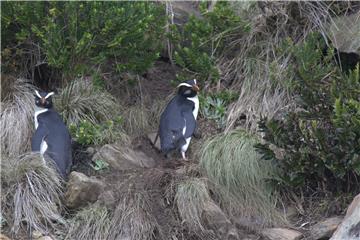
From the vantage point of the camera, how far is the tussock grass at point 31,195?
626cm

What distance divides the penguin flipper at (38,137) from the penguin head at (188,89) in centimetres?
137

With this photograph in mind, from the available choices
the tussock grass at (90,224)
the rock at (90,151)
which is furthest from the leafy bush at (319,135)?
the rock at (90,151)

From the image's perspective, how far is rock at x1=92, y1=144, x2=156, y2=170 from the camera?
6.97m

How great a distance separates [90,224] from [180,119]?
4.74 feet

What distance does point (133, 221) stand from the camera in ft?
20.6

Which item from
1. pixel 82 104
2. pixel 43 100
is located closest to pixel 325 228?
pixel 82 104

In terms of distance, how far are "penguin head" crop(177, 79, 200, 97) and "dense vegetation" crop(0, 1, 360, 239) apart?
0.18 meters

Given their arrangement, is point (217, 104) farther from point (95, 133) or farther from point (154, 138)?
point (95, 133)

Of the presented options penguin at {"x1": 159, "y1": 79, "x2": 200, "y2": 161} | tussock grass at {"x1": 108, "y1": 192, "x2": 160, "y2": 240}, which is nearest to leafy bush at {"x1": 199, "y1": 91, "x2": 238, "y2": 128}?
penguin at {"x1": 159, "y1": 79, "x2": 200, "y2": 161}

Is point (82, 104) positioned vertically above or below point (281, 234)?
above

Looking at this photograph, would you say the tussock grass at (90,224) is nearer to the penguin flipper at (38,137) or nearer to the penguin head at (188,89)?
the penguin flipper at (38,137)

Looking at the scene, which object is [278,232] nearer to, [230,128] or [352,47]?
[230,128]

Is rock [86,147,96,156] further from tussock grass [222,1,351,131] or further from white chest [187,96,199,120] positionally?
tussock grass [222,1,351,131]

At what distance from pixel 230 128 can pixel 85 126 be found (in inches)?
50.6
